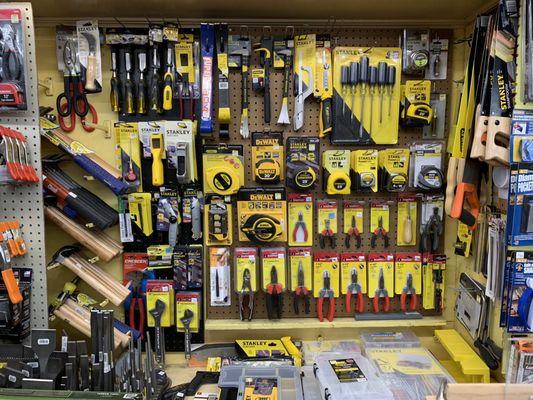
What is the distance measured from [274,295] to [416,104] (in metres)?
1.08

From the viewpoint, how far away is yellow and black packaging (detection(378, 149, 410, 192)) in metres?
1.83

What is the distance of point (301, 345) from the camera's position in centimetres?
191

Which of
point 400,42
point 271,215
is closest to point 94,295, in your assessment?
point 271,215

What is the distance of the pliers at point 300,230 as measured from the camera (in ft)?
6.23

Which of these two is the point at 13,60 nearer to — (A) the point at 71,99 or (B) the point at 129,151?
(A) the point at 71,99

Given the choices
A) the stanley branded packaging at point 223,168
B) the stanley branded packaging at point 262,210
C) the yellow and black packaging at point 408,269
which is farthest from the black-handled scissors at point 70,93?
the yellow and black packaging at point 408,269

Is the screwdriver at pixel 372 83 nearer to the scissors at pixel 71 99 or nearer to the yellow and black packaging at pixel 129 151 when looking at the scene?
the yellow and black packaging at pixel 129 151

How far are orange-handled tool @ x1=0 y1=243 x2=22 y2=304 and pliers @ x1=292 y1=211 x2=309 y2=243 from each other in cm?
111

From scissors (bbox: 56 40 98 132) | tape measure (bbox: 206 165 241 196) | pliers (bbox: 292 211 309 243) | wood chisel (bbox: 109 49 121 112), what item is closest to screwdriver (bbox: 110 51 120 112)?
wood chisel (bbox: 109 49 121 112)

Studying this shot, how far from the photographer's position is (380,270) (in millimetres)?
1931

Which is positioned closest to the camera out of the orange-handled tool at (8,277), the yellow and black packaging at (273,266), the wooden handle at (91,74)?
the orange-handled tool at (8,277)

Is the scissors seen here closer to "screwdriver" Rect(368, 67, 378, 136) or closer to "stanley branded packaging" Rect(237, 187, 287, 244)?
"stanley branded packaging" Rect(237, 187, 287, 244)

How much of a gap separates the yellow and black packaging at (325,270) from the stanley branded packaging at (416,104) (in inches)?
27.5

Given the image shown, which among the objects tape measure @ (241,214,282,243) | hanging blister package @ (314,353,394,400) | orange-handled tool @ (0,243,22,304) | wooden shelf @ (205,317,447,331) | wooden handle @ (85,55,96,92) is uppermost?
wooden handle @ (85,55,96,92)
